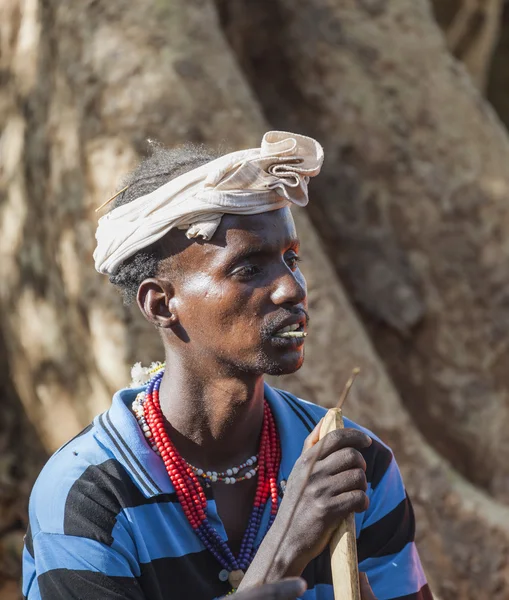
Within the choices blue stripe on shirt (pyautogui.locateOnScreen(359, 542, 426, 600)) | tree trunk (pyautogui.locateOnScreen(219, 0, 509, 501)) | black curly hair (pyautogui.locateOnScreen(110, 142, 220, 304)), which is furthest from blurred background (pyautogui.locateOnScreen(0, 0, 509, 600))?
blue stripe on shirt (pyautogui.locateOnScreen(359, 542, 426, 600))

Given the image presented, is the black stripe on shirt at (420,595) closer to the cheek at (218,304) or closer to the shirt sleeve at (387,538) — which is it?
the shirt sleeve at (387,538)

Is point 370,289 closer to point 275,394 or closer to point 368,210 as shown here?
point 368,210

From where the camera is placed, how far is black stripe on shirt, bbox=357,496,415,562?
7.72ft

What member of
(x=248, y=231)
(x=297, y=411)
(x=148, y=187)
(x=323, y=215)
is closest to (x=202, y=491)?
(x=297, y=411)

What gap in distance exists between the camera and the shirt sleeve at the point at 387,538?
7.68 ft

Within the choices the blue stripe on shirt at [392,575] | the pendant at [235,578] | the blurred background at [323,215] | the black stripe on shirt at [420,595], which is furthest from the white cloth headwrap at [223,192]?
the blurred background at [323,215]

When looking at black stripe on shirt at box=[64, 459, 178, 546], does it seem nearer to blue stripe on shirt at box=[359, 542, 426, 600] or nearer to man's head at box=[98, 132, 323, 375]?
man's head at box=[98, 132, 323, 375]

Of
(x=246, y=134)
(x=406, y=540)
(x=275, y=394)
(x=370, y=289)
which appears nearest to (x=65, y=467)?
(x=275, y=394)

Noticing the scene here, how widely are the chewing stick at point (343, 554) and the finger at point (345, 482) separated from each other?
0.18 feet

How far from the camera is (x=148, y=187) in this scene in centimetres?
237

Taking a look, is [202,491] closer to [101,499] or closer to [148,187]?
[101,499]

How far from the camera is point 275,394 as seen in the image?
99.3 inches

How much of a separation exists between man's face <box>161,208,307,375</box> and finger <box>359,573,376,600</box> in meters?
0.49

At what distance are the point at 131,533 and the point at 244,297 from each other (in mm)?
574
